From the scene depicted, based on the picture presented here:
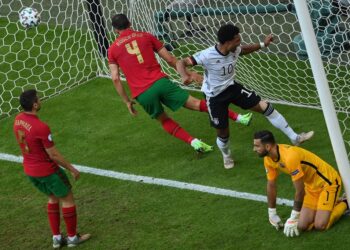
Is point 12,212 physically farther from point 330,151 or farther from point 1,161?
point 330,151

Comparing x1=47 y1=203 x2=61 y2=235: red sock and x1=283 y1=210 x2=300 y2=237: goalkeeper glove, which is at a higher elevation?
x1=47 y1=203 x2=61 y2=235: red sock

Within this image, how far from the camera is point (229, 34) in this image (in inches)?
292

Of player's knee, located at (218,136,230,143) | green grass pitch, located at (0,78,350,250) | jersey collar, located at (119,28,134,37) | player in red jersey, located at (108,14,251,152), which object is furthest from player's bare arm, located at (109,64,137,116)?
player's knee, located at (218,136,230,143)

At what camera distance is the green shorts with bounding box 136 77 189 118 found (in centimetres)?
814

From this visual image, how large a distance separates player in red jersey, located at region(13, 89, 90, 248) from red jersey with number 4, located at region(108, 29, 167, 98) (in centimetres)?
184

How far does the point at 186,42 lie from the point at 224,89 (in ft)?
10.5

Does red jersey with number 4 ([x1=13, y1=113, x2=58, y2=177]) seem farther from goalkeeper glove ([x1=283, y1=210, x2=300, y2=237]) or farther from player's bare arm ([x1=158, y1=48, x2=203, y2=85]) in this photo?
goalkeeper glove ([x1=283, y1=210, x2=300, y2=237])

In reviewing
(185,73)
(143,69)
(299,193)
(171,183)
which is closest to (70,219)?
(171,183)

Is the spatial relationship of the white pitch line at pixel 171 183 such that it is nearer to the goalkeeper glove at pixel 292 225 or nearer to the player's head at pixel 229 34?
the goalkeeper glove at pixel 292 225

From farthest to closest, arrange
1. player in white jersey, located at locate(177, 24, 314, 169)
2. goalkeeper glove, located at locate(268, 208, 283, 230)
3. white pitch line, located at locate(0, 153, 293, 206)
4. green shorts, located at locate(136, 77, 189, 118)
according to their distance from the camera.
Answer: green shorts, located at locate(136, 77, 189, 118) → player in white jersey, located at locate(177, 24, 314, 169) → white pitch line, located at locate(0, 153, 293, 206) → goalkeeper glove, located at locate(268, 208, 283, 230)

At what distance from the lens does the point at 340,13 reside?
32.1ft

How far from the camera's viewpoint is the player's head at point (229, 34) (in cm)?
738

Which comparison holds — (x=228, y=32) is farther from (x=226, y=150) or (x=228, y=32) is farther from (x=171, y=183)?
(x=171, y=183)

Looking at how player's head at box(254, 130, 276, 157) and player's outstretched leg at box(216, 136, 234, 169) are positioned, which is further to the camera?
player's outstretched leg at box(216, 136, 234, 169)
